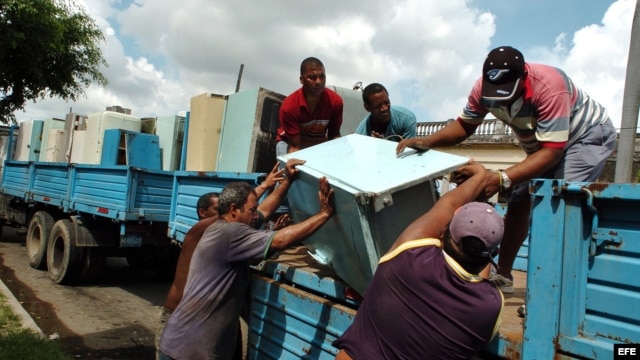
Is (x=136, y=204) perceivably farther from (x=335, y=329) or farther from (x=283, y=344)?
(x=335, y=329)

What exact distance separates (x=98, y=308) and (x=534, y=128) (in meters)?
5.56

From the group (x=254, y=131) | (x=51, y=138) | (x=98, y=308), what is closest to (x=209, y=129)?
(x=254, y=131)

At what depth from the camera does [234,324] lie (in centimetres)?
282

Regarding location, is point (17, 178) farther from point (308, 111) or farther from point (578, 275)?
point (578, 275)

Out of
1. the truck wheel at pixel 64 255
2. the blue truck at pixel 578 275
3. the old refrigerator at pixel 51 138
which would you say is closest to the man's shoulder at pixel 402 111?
the blue truck at pixel 578 275

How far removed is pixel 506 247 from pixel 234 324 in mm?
1591

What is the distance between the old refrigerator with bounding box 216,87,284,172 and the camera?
4.90 m

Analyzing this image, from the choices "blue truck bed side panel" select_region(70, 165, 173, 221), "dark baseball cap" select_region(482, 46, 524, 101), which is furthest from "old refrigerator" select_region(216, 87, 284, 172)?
"dark baseball cap" select_region(482, 46, 524, 101)

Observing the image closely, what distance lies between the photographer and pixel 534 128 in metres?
2.47

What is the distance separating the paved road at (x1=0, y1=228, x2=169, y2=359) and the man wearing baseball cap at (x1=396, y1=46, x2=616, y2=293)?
144 inches

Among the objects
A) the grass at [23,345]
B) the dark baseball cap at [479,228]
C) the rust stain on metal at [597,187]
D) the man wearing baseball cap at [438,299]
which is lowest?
the grass at [23,345]

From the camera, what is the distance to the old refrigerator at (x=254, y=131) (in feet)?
16.1

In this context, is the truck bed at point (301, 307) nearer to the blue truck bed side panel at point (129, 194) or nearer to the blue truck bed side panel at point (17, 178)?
the blue truck bed side panel at point (129, 194)

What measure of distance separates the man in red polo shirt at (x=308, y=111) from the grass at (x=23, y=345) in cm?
249
